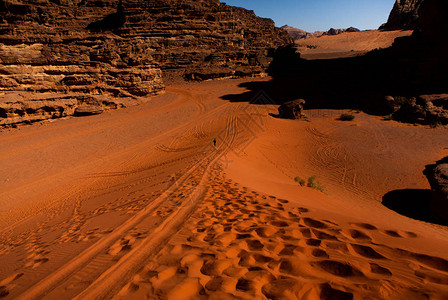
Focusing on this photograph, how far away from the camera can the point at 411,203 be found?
21.2 ft

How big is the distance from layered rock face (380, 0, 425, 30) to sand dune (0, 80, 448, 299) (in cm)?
5535

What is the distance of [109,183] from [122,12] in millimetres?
31163

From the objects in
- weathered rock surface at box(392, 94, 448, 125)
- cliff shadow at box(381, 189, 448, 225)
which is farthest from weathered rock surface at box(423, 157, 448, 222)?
weathered rock surface at box(392, 94, 448, 125)

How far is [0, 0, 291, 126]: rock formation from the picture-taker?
14.3 m

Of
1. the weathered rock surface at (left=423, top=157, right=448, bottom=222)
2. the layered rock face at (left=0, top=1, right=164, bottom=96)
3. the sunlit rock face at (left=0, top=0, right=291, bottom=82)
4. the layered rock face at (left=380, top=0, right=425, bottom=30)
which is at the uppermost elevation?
the layered rock face at (left=380, top=0, right=425, bottom=30)

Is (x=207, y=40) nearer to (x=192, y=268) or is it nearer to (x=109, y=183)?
(x=109, y=183)

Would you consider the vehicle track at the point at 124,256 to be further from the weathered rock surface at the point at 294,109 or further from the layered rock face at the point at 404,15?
the layered rock face at the point at 404,15

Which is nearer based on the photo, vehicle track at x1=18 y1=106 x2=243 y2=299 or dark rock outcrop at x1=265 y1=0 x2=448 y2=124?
vehicle track at x1=18 y1=106 x2=243 y2=299

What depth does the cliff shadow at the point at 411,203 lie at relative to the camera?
5.78 metres

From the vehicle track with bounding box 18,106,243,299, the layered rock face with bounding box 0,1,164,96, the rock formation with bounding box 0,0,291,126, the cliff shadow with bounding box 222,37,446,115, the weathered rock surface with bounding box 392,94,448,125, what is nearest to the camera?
the vehicle track with bounding box 18,106,243,299

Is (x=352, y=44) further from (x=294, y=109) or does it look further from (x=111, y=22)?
(x=111, y=22)

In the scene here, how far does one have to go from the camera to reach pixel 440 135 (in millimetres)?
10914

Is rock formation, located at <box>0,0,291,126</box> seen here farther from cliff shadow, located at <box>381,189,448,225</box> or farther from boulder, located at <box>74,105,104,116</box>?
cliff shadow, located at <box>381,189,448,225</box>

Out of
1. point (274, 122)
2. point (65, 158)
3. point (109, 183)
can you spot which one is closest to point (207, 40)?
point (274, 122)
